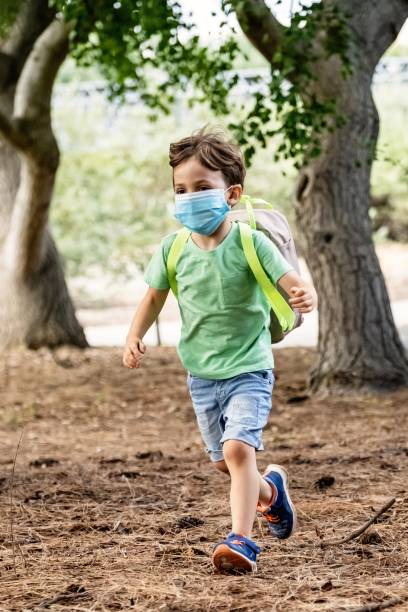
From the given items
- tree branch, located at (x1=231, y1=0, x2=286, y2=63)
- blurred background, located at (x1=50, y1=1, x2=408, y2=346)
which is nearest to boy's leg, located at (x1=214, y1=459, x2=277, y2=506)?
tree branch, located at (x1=231, y1=0, x2=286, y2=63)

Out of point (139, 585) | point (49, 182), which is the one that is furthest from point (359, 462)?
point (49, 182)

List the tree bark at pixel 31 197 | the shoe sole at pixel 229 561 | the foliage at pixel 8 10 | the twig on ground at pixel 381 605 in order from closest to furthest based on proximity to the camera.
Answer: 1. the twig on ground at pixel 381 605
2. the shoe sole at pixel 229 561
3. the foliage at pixel 8 10
4. the tree bark at pixel 31 197

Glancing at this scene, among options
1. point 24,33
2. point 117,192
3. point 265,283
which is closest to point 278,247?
point 265,283

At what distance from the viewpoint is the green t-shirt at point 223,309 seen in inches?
158

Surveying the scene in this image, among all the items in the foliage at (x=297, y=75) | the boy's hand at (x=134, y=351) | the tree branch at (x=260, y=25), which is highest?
the tree branch at (x=260, y=25)

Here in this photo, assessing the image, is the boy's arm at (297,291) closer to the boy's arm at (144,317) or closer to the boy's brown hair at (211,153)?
the boy's brown hair at (211,153)

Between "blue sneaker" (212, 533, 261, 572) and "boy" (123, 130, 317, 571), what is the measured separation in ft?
0.48

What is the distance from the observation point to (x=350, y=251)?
9.49 metres

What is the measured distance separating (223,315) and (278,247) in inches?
14.8

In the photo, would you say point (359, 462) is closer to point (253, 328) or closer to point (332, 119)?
point (253, 328)

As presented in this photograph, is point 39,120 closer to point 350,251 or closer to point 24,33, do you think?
point 24,33

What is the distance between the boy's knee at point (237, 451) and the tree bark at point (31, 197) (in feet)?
28.5

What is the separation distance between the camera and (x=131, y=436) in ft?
27.9

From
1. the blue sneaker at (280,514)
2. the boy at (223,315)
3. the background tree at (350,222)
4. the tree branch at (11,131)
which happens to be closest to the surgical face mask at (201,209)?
the boy at (223,315)
